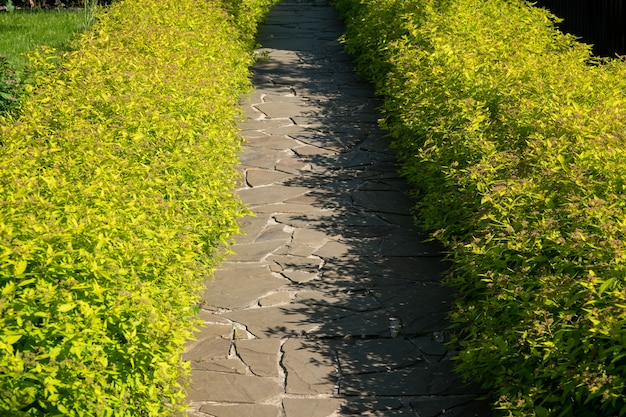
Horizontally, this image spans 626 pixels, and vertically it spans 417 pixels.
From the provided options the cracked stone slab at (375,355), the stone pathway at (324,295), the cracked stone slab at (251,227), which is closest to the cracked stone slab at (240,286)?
the stone pathway at (324,295)

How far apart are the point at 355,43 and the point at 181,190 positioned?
718cm

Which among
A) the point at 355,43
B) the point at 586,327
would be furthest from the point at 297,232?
the point at 355,43

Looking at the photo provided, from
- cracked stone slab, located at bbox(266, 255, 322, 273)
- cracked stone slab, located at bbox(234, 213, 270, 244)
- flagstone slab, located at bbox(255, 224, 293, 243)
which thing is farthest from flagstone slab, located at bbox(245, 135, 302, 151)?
cracked stone slab, located at bbox(266, 255, 322, 273)

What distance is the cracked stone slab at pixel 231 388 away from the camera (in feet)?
17.8

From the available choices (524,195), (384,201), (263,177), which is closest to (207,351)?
(524,195)

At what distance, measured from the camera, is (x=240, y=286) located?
6848mm

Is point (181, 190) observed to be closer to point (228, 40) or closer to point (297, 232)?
point (297, 232)

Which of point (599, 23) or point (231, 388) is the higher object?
point (599, 23)

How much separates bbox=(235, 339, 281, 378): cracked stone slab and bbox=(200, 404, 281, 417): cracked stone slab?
361 mm

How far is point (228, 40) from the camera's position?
11320 millimetres

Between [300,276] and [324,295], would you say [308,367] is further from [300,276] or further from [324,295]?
[300,276]

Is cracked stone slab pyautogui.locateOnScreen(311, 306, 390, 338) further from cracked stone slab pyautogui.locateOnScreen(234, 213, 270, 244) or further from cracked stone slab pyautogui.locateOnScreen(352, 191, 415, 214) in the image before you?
cracked stone slab pyautogui.locateOnScreen(352, 191, 415, 214)

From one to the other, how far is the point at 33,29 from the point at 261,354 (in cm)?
862

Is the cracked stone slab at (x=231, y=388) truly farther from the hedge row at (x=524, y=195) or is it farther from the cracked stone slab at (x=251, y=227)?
the cracked stone slab at (x=251, y=227)
